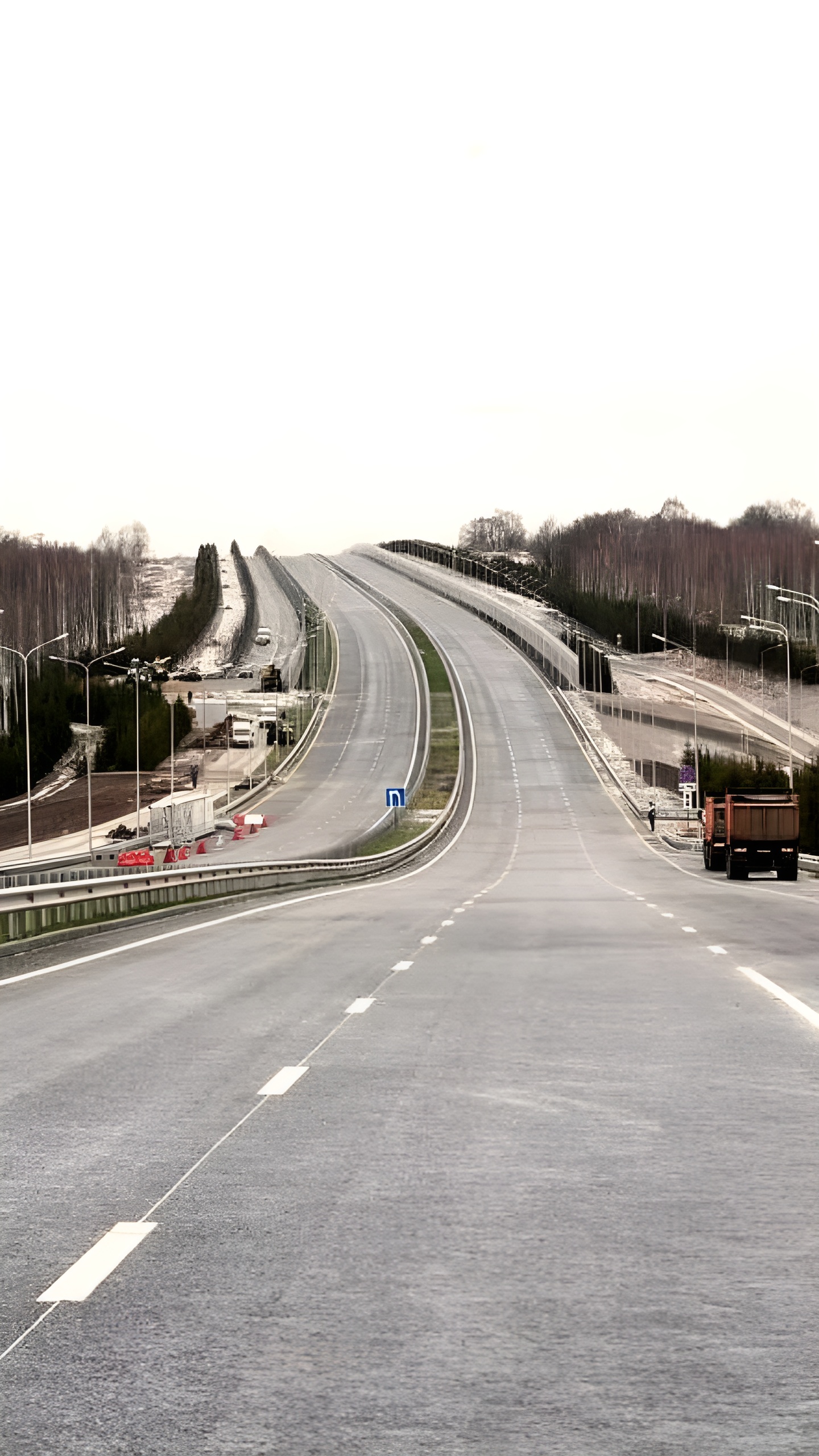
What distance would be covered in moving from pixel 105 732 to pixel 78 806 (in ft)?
98.0

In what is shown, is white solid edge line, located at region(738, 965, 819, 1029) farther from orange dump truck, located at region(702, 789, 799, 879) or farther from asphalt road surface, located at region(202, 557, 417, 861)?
asphalt road surface, located at region(202, 557, 417, 861)

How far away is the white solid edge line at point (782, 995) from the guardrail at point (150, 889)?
9836 mm

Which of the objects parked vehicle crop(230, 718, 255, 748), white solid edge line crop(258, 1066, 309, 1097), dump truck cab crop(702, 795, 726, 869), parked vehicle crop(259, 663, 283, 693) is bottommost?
dump truck cab crop(702, 795, 726, 869)

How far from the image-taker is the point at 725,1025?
1421 centimetres

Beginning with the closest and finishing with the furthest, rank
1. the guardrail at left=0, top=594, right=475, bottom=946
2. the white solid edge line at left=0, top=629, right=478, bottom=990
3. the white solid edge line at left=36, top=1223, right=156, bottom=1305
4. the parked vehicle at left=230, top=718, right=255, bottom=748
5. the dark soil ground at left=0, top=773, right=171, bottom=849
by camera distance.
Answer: the white solid edge line at left=36, top=1223, right=156, bottom=1305 → the white solid edge line at left=0, top=629, right=478, bottom=990 → the guardrail at left=0, top=594, right=475, bottom=946 → the dark soil ground at left=0, top=773, right=171, bottom=849 → the parked vehicle at left=230, top=718, right=255, bottom=748

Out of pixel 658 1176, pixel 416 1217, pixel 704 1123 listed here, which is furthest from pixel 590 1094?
pixel 416 1217

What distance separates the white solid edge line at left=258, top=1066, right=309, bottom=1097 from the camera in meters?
10.8

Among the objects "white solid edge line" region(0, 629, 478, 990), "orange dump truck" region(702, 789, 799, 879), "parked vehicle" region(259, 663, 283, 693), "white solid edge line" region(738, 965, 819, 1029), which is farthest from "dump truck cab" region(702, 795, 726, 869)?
"parked vehicle" region(259, 663, 283, 693)

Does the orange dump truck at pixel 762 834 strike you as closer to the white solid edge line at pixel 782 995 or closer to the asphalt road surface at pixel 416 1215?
the white solid edge line at pixel 782 995

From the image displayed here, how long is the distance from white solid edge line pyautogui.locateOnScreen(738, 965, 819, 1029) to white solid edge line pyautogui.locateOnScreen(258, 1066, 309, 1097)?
4.52 meters

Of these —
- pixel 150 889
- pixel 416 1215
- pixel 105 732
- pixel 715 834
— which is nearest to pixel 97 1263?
pixel 416 1215

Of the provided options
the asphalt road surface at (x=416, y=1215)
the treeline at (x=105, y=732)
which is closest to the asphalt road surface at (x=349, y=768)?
the treeline at (x=105, y=732)

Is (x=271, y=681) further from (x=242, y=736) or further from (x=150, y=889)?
(x=150, y=889)

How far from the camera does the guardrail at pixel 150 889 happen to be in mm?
24859
